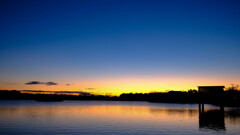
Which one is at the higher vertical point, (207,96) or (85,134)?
(207,96)

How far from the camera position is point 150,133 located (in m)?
35.9

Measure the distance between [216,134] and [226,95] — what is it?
46.8m

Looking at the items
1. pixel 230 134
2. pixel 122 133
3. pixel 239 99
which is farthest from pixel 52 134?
pixel 239 99

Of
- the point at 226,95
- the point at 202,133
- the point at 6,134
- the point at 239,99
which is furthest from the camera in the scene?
the point at 239,99

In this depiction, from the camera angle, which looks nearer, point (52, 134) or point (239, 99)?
point (52, 134)

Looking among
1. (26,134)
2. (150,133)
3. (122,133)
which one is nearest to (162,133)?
(150,133)

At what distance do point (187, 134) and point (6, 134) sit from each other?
30.0 meters

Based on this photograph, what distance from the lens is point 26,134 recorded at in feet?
112

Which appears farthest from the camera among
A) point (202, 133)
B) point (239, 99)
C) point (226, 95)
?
Result: point (239, 99)

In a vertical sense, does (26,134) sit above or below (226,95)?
below

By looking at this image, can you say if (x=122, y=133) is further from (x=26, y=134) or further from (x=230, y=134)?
(x=230, y=134)

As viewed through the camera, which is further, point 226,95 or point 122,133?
point 226,95

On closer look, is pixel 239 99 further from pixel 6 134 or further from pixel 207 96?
pixel 6 134

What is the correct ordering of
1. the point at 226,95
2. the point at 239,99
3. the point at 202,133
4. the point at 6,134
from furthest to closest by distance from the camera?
1. the point at 239,99
2. the point at 226,95
3. the point at 202,133
4. the point at 6,134
